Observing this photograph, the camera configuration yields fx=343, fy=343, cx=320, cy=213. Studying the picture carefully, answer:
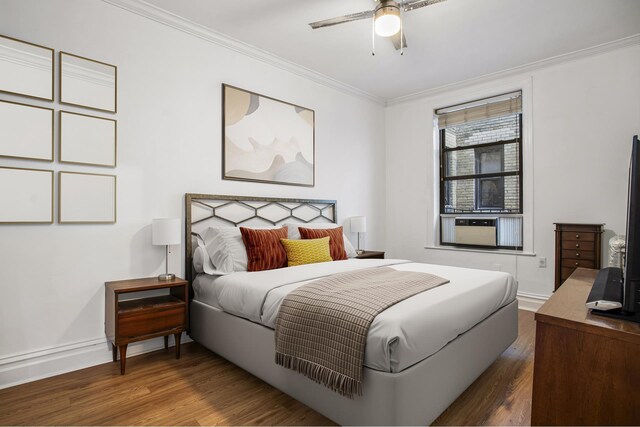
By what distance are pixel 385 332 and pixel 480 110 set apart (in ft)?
12.8

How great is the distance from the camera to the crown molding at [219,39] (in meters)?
2.74

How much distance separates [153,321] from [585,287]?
277 centimetres

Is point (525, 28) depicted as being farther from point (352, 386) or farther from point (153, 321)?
point (153, 321)

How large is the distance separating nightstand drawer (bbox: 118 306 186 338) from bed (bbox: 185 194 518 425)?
0.20 meters

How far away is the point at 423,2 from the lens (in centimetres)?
229

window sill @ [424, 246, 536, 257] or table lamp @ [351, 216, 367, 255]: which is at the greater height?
table lamp @ [351, 216, 367, 255]

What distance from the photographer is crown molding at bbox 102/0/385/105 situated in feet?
9.01

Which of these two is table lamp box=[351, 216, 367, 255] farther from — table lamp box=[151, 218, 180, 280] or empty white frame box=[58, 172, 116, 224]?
empty white frame box=[58, 172, 116, 224]

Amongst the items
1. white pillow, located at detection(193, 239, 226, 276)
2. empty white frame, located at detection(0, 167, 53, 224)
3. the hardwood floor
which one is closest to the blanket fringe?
the hardwood floor

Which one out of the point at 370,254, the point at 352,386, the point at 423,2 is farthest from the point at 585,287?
the point at 370,254

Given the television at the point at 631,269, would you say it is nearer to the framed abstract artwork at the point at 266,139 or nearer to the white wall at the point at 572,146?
the white wall at the point at 572,146

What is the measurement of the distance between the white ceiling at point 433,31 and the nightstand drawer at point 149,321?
2.41 m

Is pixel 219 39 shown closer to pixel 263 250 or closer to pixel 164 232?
pixel 164 232

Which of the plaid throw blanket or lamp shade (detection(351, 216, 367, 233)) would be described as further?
lamp shade (detection(351, 216, 367, 233))
